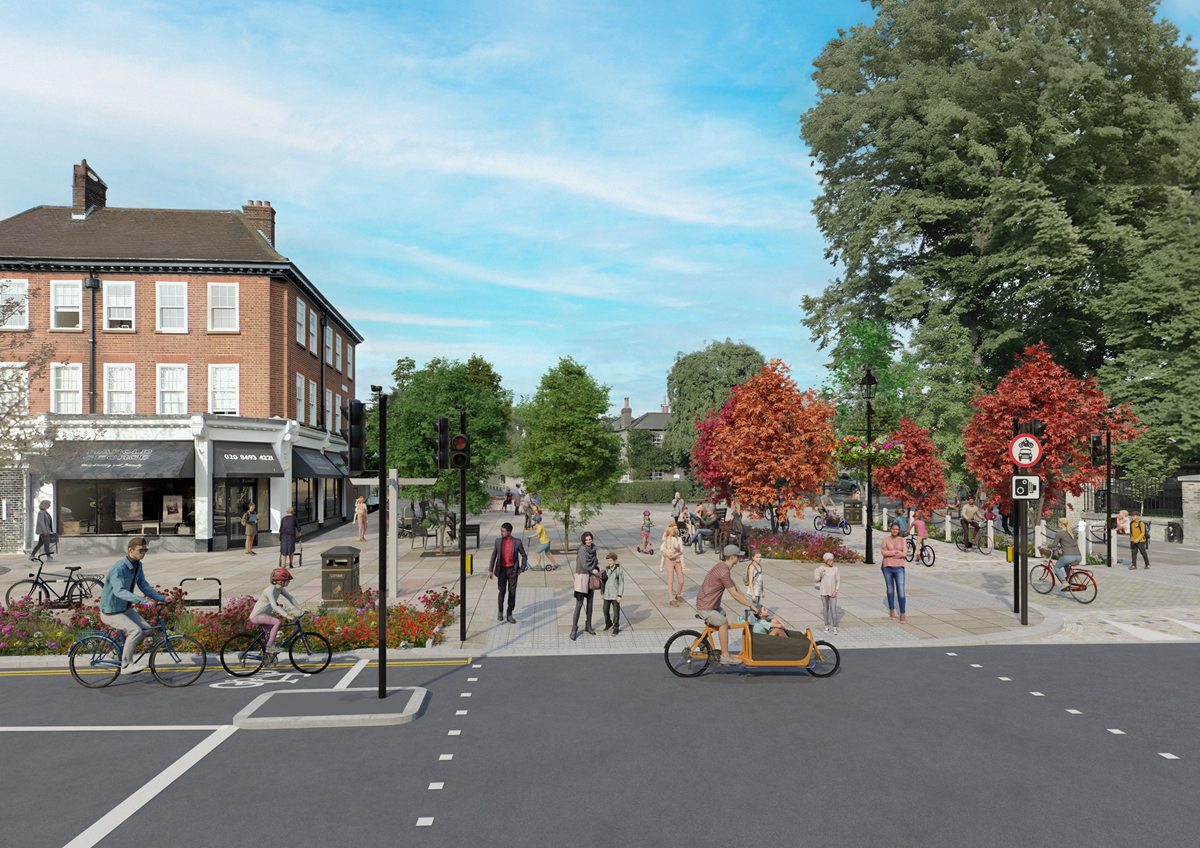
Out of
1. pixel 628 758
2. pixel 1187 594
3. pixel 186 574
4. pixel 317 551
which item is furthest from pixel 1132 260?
pixel 186 574

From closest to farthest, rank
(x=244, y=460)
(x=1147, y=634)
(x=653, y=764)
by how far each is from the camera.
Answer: (x=653, y=764)
(x=1147, y=634)
(x=244, y=460)

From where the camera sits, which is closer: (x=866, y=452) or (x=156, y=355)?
(x=156, y=355)

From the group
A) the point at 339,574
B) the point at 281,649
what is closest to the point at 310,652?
the point at 281,649

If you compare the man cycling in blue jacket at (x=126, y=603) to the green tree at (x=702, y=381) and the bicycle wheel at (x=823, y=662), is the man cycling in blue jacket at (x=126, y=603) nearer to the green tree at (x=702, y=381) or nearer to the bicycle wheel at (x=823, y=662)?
the bicycle wheel at (x=823, y=662)

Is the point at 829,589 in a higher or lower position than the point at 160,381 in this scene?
lower

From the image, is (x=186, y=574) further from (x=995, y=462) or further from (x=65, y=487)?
(x=995, y=462)

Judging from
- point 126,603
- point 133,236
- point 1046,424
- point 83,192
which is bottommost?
point 126,603

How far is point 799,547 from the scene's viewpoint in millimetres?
23047

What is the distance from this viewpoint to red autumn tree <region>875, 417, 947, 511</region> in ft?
90.1

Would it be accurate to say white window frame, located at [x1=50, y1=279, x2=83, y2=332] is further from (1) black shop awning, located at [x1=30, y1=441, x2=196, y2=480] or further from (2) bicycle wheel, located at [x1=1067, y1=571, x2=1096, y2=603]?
(2) bicycle wheel, located at [x1=1067, y1=571, x2=1096, y2=603]

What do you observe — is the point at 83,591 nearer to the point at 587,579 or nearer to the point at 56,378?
the point at 587,579

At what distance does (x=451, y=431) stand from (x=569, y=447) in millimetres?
4523

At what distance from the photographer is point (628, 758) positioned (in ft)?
23.5

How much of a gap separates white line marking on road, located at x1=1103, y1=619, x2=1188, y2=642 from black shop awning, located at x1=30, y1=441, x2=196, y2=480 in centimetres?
2820
